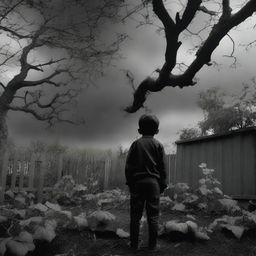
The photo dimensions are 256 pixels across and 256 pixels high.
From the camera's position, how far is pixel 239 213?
26.8 feet

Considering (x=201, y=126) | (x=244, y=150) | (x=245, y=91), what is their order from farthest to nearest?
(x=201, y=126) → (x=245, y=91) → (x=244, y=150)

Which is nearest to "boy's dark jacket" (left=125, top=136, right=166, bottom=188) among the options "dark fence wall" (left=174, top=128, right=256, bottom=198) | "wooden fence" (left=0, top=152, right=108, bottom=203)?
"wooden fence" (left=0, top=152, right=108, bottom=203)

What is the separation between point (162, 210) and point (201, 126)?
1353 inches

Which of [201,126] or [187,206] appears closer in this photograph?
[187,206]

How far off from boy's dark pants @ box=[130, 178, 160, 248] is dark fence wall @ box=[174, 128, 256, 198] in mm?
4932

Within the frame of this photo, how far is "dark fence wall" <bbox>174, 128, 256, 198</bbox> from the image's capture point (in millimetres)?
9766

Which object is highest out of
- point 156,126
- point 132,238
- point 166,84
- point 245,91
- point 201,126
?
point 245,91

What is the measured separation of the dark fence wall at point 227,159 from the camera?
384 inches

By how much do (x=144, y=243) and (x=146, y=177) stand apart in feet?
3.85

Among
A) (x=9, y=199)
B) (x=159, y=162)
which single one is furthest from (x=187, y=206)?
(x=9, y=199)

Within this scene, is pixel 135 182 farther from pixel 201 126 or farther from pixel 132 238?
pixel 201 126

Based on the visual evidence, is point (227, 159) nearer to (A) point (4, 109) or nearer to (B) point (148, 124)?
(B) point (148, 124)

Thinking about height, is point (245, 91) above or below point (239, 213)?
above

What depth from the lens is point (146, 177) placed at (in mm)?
5504
